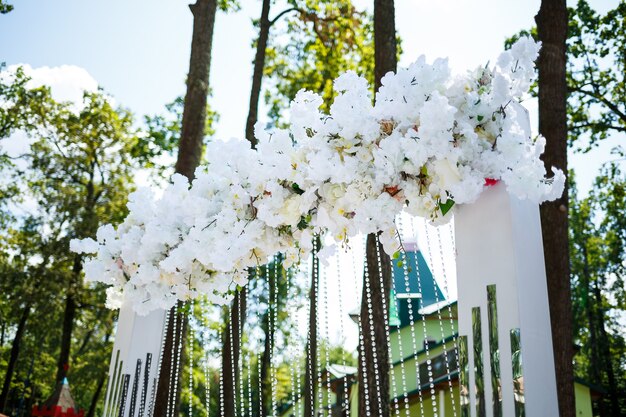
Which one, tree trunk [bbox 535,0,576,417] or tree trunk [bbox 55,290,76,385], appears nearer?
tree trunk [bbox 535,0,576,417]

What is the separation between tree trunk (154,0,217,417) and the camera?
7.20m

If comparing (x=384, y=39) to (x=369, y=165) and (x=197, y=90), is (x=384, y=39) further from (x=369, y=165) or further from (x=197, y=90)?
(x=369, y=165)

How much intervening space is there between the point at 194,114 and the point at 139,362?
3.78 meters

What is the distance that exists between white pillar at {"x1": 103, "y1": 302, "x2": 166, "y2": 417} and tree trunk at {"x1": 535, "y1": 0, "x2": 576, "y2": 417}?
376 centimetres

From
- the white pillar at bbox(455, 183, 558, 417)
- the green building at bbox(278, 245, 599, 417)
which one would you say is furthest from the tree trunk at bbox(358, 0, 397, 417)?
the green building at bbox(278, 245, 599, 417)

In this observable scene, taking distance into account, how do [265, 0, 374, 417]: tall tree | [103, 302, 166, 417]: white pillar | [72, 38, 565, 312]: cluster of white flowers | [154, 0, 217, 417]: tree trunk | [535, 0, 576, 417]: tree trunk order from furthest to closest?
[265, 0, 374, 417]: tall tree
[154, 0, 217, 417]: tree trunk
[535, 0, 576, 417]: tree trunk
[103, 302, 166, 417]: white pillar
[72, 38, 565, 312]: cluster of white flowers

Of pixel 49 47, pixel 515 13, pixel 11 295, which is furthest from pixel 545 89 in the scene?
Answer: pixel 11 295

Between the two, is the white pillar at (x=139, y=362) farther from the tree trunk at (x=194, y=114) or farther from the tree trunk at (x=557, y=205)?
the tree trunk at (x=557, y=205)

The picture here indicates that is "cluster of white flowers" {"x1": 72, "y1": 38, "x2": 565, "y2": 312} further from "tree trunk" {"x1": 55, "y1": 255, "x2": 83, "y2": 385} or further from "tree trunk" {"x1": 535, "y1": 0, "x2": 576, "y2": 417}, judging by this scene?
"tree trunk" {"x1": 55, "y1": 255, "x2": 83, "y2": 385}

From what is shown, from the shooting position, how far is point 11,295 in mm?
18328

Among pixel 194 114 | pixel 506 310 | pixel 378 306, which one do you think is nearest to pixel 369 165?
pixel 506 310

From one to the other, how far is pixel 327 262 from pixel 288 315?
760 inches

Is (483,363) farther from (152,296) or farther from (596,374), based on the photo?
(596,374)

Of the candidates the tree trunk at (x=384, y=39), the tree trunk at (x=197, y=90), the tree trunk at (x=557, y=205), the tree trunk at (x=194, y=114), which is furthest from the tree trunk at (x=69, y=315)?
the tree trunk at (x=557, y=205)
